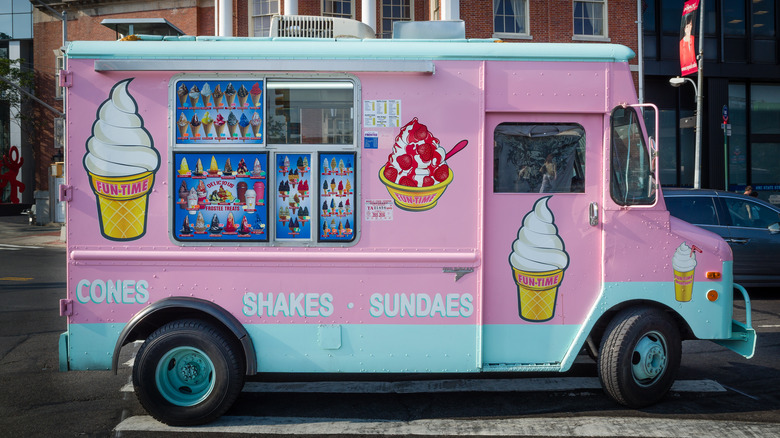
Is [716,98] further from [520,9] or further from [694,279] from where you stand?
[694,279]

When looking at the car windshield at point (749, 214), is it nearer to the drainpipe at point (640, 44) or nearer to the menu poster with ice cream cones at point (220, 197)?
the menu poster with ice cream cones at point (220, 197)

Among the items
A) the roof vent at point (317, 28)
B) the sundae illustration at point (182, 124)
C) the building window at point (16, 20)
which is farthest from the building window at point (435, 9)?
the building window at point (16, 20)

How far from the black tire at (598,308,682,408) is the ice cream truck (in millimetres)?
17

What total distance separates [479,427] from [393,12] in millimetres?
21936

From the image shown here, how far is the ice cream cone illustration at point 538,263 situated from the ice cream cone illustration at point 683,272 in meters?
0.90

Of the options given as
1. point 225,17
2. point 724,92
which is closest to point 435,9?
point 225,17

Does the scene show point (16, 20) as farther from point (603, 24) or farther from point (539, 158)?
point (539, 158)

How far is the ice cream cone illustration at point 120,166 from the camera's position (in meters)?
4.93

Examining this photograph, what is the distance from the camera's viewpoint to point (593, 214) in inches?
198

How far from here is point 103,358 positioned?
4910mm

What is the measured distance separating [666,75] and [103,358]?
25.1 m

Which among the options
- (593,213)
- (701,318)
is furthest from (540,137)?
(701,318)

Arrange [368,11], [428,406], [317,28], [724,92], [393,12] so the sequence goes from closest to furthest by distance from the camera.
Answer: [428,406], [317,28], [368,11], [393,12], [724,92]

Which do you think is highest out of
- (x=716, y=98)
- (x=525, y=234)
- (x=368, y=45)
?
(x=716, y=98)
